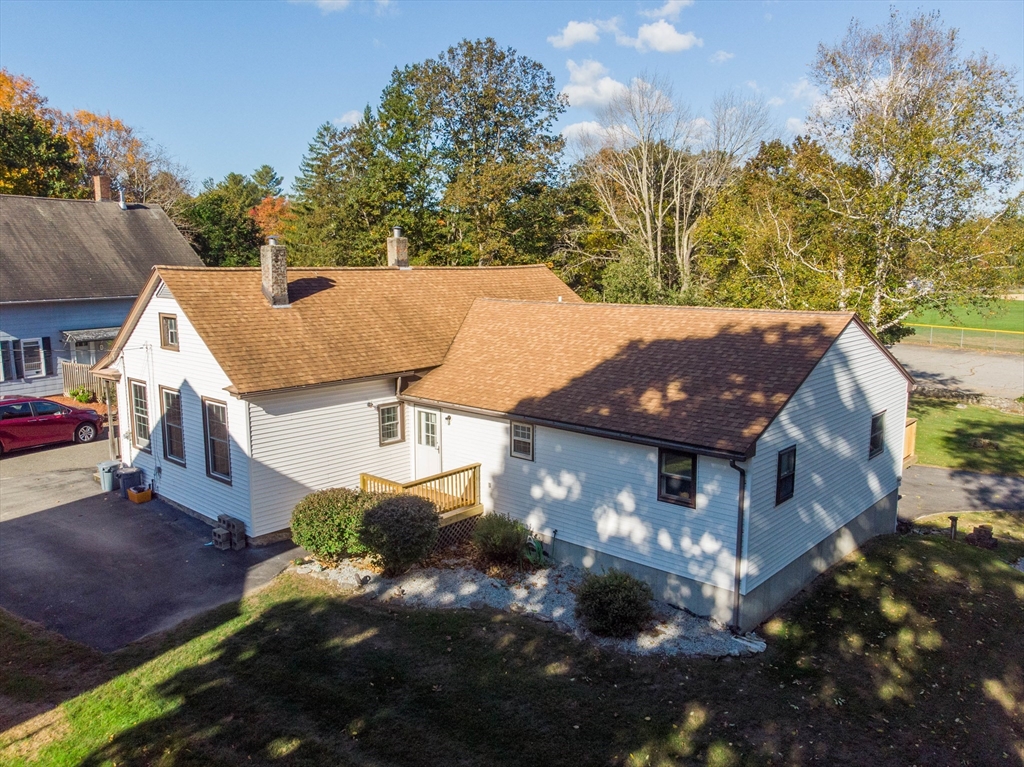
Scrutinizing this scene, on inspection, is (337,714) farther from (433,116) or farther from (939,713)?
(433,116)

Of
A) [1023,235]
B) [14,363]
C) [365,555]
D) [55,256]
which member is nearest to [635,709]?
[365,555]

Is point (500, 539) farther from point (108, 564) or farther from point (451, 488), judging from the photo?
point (108, 564)

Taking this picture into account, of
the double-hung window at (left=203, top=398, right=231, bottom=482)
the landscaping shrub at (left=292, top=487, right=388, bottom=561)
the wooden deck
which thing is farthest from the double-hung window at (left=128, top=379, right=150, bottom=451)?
the landscaping shrub at (left=292, top=487, right=388, bottom=561)

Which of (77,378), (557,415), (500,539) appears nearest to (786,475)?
(557,415)

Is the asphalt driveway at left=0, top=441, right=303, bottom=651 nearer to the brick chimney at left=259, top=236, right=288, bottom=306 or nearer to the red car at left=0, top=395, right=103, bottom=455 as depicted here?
the red car at left=0, top=395, right=103, bottom=455

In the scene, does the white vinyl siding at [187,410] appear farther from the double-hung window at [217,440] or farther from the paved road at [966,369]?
the paved road at [966,369]

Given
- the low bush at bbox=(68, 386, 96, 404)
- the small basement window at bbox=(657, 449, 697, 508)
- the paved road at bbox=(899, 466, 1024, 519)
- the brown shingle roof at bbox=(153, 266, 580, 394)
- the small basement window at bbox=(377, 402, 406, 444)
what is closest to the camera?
the small basement window at bbox=(657, 449, 697, 508)

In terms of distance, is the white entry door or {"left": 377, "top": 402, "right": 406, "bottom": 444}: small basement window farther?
{"left": 377, "top": 402, "right": 406, "bottom": 444}: small basement window
